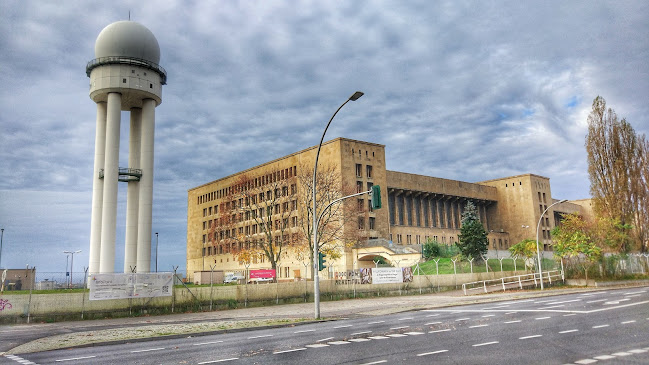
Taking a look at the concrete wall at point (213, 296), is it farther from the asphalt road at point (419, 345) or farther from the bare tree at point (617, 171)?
the bare tree at point (617, 171)

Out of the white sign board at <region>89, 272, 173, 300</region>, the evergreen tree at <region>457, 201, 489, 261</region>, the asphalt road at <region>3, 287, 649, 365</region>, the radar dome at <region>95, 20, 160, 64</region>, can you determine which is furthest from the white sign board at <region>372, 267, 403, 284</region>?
the radar dome at <region>95, 20, 160, 64</region>

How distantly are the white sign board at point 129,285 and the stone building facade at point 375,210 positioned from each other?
25.2 metres

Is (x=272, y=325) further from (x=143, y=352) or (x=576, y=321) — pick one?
(x=576, y=321)

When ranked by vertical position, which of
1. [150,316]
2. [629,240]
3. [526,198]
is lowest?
[150,316]

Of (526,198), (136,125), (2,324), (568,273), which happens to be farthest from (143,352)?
(526,198)

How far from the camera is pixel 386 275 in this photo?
40.5 m

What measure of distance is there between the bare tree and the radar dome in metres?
51.5

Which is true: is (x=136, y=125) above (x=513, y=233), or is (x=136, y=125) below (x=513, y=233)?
above

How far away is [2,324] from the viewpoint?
2412cm

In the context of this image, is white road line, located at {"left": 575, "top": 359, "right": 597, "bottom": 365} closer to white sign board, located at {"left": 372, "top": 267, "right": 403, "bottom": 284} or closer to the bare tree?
white sign board, located at {"left": 372, "top": 267, "right": 403, "bottom": 284}

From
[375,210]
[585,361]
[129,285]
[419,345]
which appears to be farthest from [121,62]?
[585,361]

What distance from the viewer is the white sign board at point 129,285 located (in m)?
26.2

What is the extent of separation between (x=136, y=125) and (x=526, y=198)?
81591mm

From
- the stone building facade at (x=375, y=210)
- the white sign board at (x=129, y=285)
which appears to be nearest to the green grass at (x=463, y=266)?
the stone building facade at (x=375, y=210)
